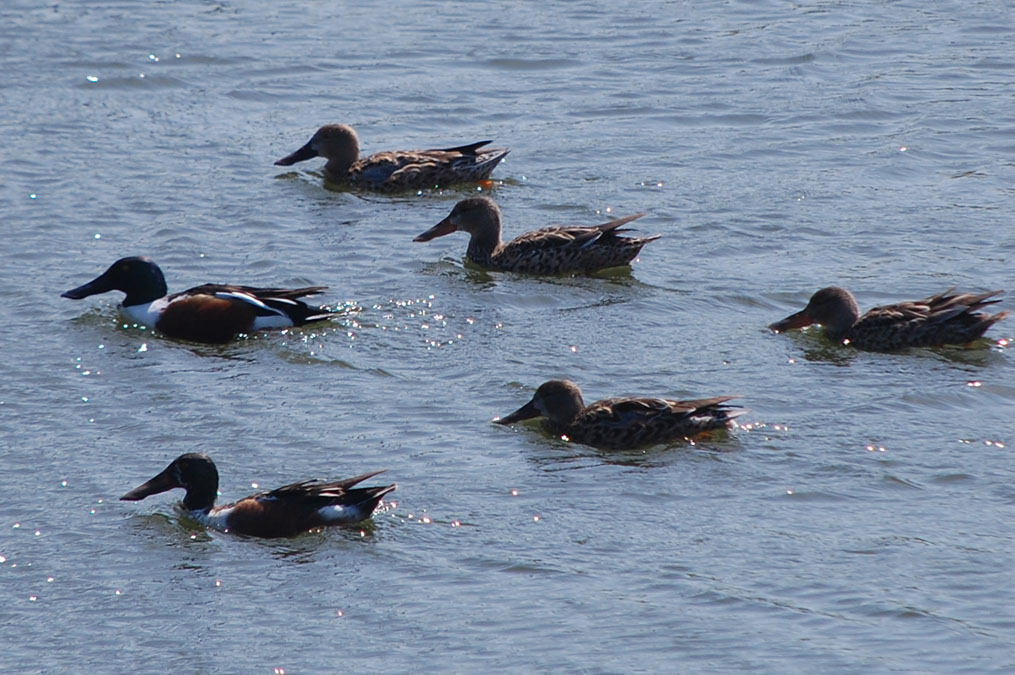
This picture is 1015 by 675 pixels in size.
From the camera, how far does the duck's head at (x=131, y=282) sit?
39.8ft

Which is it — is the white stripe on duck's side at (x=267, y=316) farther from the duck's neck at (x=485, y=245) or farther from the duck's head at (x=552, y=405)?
the duck's head at (x=552, y=405)

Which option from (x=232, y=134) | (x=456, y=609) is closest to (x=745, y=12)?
(x=232, y=134)

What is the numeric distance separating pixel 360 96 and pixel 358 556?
30.6 ft

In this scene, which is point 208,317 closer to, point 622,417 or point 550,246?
point 550,246

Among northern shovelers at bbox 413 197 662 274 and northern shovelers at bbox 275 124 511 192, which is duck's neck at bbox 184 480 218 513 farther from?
northern shovelers at bbox 275 124 511 192

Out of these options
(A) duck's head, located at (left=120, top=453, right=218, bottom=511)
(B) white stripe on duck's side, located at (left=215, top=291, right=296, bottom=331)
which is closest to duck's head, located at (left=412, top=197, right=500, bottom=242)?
(B) white stripe on duck's side, located at (left=215, top=291, right=296, bottom=331)

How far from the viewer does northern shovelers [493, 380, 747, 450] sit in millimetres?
9914

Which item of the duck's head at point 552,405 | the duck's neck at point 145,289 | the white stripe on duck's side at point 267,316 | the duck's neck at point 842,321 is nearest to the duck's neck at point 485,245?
the white stripe on duck's side at point 267,316

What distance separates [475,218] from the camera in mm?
13461

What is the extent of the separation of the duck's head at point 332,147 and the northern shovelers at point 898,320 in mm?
4936

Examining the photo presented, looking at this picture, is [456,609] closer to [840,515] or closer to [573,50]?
[840,515]

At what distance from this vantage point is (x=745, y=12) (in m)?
20.2

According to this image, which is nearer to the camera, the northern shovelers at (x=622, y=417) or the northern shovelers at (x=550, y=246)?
the northern shovelers at (x=622, y=417)

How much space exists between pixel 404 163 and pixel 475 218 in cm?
176
